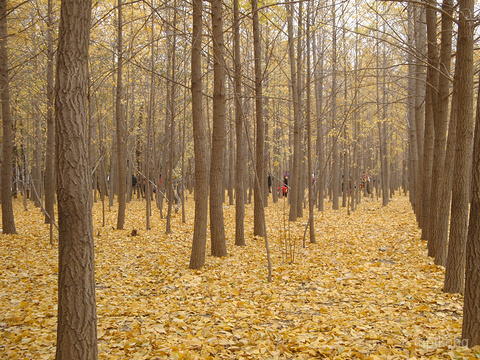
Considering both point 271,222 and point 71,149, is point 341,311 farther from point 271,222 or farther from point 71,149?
point 271,222

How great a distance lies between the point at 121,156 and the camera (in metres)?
11.9

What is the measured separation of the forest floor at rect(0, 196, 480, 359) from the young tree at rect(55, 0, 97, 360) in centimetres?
84

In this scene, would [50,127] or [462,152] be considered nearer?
[462,152]

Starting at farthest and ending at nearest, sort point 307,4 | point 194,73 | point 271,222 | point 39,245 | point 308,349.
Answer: point 271,222, point 307,4, point 39,245, point 194,73, point 308,349

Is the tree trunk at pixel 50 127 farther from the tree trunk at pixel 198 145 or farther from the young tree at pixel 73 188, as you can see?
the young tree at pixel 73 188

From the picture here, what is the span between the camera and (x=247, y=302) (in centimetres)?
552

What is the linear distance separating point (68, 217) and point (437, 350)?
A: 357cm

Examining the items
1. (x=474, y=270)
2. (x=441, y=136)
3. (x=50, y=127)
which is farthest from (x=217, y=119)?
(x=50, y=127)

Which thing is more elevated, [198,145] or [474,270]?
[198,145]

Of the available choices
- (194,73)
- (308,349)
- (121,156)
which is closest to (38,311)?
(308,349)

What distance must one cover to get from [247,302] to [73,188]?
345 centimetres

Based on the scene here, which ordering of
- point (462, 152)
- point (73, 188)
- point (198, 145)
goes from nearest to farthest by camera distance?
point (73, 188)
point (462, 152)
point (198, 145)

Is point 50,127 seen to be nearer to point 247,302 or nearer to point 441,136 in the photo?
point 247,302

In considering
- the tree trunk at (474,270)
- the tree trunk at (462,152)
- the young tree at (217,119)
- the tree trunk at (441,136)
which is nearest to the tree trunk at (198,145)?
the young tree at (217,119)
